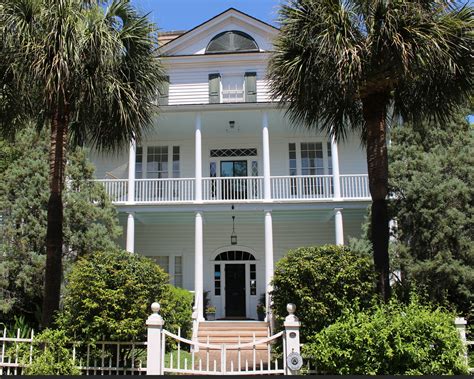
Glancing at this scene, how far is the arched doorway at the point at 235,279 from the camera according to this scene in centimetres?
1800

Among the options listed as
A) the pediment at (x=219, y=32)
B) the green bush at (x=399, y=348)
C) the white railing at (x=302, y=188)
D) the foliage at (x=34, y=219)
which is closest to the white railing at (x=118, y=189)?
the foliage at (x=34, y=219)

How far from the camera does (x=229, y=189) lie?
59.3 feet

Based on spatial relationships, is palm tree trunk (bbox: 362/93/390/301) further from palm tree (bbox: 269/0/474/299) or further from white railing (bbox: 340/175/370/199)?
white railing (bbox: 340/175/370/199)

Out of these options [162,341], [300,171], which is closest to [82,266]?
[162,341]

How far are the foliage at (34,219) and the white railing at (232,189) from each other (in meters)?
4.11

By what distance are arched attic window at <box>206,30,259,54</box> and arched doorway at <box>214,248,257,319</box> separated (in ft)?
26.9

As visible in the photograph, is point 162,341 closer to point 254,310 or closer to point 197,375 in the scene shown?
point 197,375

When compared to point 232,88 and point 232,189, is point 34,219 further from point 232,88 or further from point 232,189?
point 232,88

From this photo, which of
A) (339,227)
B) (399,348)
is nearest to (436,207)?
(339,227)

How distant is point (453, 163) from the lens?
12133 mm

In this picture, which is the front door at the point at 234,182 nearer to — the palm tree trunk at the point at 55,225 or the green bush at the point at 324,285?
the green bush at the point at 324,285

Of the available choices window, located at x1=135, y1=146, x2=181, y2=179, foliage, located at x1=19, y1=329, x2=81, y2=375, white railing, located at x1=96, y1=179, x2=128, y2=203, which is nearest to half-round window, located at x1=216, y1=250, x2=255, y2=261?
window, located at x1=135, y1=146, x2=181, y2=179

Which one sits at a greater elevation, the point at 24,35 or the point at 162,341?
the point at 24,35

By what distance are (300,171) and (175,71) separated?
6.66 metres
